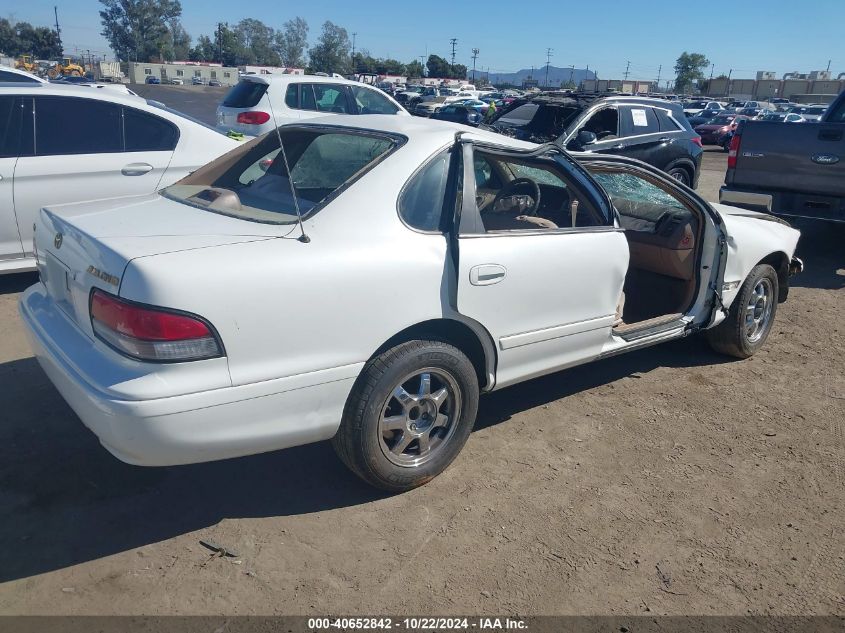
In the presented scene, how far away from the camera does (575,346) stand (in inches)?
157

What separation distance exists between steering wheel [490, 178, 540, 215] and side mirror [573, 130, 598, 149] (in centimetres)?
530

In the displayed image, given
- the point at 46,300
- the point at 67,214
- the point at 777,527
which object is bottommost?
the point at 777,527

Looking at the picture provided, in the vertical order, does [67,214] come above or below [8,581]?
above

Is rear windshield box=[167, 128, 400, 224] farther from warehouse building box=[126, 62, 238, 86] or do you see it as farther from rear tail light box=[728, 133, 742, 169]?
warehouse building box=[126, 62, 238, 86]

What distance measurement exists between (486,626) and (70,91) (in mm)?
5395

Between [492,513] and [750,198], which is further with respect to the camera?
[750,198]

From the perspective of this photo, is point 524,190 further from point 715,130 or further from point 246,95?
point 715,130

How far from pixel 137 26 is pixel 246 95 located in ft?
362

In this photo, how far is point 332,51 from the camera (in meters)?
92.8

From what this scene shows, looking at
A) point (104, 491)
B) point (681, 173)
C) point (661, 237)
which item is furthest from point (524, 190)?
point (681, 173)

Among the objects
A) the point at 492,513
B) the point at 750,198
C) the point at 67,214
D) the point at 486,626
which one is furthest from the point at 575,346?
the point at 750,198

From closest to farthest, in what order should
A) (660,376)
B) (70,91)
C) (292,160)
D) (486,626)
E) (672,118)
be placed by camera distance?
1. (486,626)
2. (292,160)
3. (660,376)
4. (70,91)
5. (672,118)

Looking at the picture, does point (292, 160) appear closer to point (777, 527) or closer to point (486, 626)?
point (486, 626)

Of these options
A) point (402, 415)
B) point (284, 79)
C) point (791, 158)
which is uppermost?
point (284, 79)
